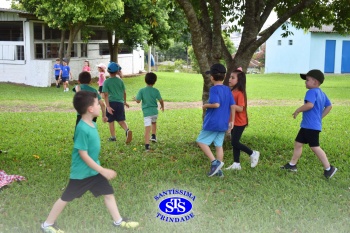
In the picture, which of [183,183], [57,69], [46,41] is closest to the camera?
[183,183]

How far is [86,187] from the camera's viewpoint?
4.18m

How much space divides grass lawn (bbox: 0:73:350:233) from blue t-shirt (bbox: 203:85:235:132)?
2.15ft

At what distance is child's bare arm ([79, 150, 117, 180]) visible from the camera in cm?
393

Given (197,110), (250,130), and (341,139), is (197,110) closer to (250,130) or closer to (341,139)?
(250,130)

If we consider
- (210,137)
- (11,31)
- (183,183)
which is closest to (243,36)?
(210,137)

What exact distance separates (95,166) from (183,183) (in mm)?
2086

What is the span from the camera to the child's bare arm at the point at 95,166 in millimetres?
3926

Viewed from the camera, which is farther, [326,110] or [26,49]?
[26,49]

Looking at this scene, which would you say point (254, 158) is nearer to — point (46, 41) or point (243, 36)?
point (243, 36)

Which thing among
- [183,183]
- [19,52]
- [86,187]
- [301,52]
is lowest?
[183,183]

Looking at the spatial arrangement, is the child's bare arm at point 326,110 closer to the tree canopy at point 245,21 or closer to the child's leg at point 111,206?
the tree canopy at point 245,21

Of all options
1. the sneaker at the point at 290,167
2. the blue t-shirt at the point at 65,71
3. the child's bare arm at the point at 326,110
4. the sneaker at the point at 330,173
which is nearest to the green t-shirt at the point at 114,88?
the sneaker at the point at 290,167

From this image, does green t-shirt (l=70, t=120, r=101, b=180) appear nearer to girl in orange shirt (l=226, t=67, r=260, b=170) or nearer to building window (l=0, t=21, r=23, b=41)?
girl in orange shirt (l=226, t=67, r=260, b=170)

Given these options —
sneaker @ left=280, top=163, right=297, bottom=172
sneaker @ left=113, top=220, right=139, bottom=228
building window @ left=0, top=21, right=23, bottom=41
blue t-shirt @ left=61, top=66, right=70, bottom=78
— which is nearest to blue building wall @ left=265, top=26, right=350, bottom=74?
blue t-shirt @ left=61, top=66, right=70, bottom=78
